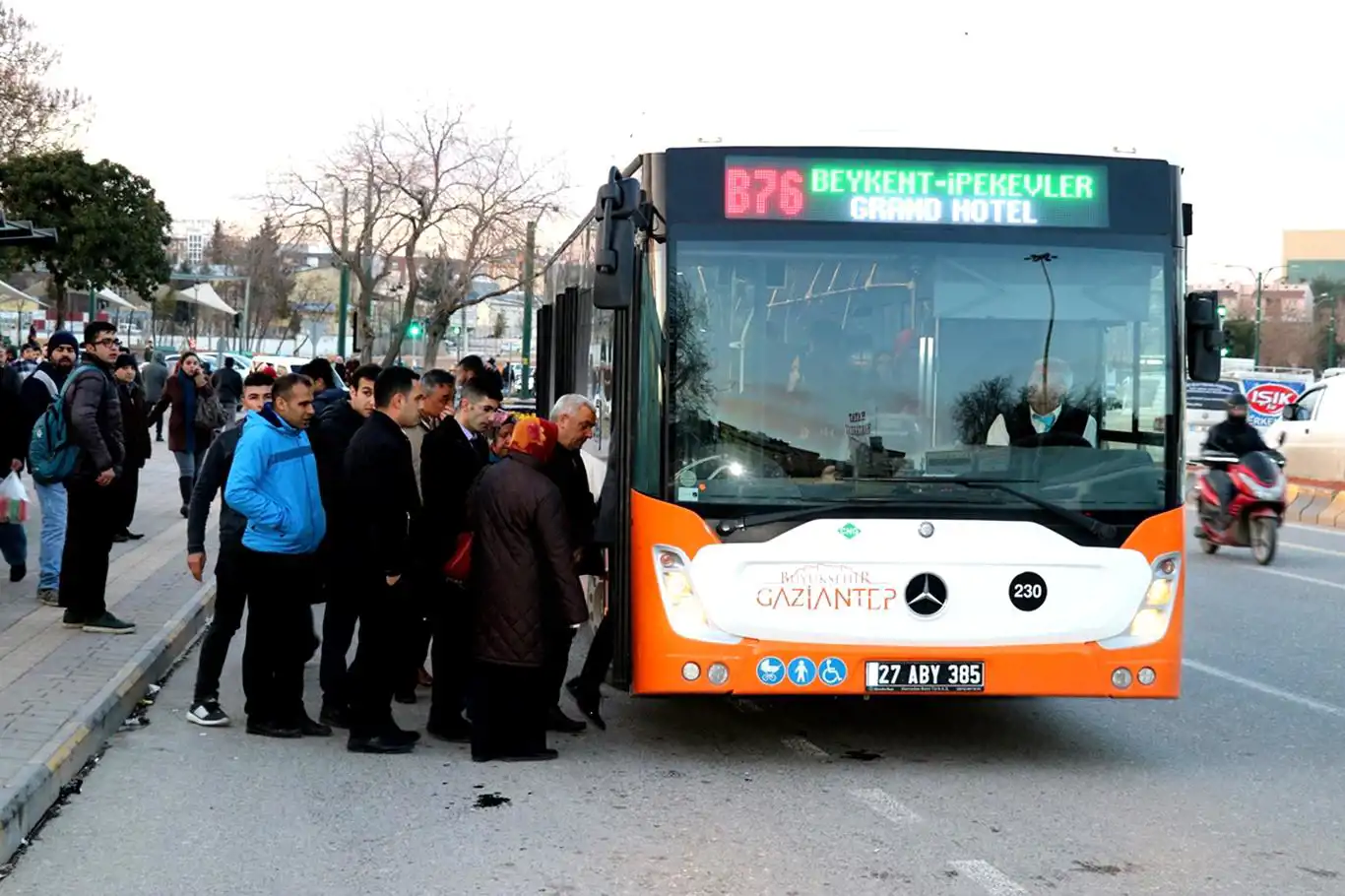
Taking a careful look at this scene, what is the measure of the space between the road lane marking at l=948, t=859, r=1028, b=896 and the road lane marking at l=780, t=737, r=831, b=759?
6.65 ft

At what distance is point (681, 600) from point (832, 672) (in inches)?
29.0

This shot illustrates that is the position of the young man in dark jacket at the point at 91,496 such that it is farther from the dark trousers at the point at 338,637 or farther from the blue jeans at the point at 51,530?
the dark trousers at the point at 338,637

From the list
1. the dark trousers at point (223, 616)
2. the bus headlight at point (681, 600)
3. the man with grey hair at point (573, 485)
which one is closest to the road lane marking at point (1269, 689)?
the bus headlight at point (681, 600)

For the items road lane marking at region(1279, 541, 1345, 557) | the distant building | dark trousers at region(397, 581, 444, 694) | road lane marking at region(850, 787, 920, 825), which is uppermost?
the distant building

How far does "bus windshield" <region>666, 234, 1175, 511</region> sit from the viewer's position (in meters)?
7.77

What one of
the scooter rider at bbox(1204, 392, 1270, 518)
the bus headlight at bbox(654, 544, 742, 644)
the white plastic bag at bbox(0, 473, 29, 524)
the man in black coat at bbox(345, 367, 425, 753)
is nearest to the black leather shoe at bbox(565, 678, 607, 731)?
the man in black coat at bbox(345, 367, 425, 753)

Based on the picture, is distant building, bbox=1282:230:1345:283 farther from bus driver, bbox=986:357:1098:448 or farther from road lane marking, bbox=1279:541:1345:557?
bus driver, bbox=986:357:1098:448

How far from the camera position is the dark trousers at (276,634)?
8.34m

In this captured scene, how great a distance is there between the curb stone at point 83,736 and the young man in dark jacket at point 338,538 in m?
1.04

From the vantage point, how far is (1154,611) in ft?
26.2

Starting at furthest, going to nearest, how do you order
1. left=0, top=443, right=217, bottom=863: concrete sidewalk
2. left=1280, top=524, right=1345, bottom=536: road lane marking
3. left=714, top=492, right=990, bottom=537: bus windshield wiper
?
left=1280, top=524, right=1345, bottom=536: road lane marking < left=714, top=492, right=990, bottom=537: bus windshield wiper < left=0, top=443, right=217, bottom=863: concrete sidewalk

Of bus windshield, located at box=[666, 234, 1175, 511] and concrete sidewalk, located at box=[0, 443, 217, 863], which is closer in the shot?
concrete sidewalk, located at box=[0, 443, 217, 863]

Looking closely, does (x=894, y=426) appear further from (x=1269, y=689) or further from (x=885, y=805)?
(x=1269, y=689)

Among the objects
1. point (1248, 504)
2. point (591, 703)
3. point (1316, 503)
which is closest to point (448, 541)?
point (591, 703)
